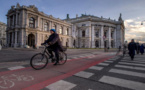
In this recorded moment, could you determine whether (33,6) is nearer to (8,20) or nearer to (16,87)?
(8,20)

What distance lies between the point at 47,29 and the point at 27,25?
8280 mm

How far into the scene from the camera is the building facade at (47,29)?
28172mm

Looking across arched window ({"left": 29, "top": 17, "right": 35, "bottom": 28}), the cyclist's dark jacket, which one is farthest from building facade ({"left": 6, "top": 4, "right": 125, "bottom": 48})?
the cyclist's dark jacket

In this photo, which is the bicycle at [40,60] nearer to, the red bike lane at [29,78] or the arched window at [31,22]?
the red bike lane at [29,78]

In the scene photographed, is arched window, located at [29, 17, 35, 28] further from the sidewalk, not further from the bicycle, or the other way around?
the sidewalk

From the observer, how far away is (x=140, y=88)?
2.29m

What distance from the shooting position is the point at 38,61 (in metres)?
4.17

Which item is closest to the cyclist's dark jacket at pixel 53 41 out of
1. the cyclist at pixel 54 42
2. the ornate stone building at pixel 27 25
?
the cyclist at pixel 54 42

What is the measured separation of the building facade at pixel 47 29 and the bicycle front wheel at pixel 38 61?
14906 millimetres

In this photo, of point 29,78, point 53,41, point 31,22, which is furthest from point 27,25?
point 29,78

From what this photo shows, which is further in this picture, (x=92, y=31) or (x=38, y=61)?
(x=92, y=31)

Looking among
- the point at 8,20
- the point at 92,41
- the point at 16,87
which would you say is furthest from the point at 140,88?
the point at 92,41

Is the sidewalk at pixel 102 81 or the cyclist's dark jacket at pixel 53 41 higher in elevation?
the cyclist's dark jacket at pixel 53 41

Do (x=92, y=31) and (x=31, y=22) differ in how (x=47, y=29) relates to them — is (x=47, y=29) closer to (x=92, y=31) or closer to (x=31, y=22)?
(x=31, y=22)
